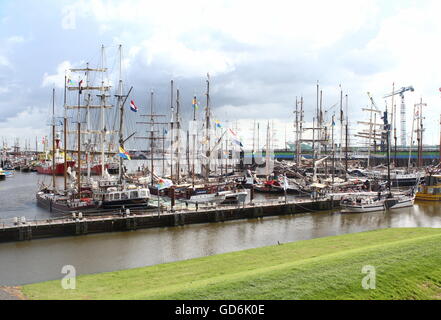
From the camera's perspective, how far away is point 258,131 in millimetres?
135750

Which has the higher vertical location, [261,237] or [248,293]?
[248,293]

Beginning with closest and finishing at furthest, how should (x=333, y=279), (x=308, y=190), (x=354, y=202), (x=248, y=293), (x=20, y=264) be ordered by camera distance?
1. (x=248, y=293)
2. (x=333, y=279)
3. (x=20, y=264)
4. (x=354, y=202)
5. (x=308, y=190)

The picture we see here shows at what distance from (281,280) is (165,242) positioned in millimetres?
19896

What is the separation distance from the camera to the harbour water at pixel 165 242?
1025 inches

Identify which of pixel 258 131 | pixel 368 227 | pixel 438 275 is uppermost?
pixel 258 131

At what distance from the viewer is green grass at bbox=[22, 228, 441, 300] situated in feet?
44.0

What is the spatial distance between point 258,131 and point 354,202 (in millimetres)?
87168

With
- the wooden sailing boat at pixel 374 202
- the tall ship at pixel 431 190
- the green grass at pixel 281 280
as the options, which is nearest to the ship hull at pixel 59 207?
the green grass at pixel 281 280

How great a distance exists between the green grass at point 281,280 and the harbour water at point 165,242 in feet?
18.4

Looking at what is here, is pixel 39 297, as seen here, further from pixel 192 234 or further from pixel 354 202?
pixel 354 202

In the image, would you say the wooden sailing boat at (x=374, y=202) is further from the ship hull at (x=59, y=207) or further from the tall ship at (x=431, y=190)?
the ship hull at (x=59, y=207)

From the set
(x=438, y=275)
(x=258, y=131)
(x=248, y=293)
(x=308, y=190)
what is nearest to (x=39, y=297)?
(x=248, y=293)

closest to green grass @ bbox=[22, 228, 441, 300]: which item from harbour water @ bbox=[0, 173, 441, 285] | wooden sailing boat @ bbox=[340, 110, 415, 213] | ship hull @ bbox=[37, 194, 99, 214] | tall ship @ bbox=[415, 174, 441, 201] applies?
harbour water @ bbox=[0, 173, 441, 285]

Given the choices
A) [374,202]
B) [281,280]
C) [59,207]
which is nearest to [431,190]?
[374,202]
